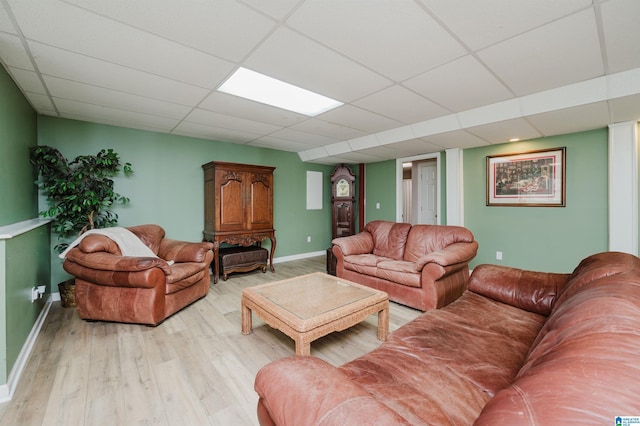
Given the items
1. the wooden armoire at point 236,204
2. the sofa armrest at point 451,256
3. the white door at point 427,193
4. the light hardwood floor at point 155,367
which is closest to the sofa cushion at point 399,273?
the sofa armrest at point 451,256

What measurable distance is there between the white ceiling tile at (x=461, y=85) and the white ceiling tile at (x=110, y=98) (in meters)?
2.52

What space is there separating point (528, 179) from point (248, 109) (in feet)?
12.9

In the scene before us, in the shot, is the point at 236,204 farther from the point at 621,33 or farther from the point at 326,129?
the point at 621,33

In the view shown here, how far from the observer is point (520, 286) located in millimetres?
1858

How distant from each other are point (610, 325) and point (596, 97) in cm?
257

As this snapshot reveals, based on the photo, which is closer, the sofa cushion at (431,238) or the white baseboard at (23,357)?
the white baseboard at (23,357)

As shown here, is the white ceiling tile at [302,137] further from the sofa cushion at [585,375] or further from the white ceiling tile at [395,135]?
the sofa cushion at [585,375]

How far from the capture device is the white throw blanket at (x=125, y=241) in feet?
9.08

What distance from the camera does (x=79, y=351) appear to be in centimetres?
205

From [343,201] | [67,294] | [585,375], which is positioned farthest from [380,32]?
[343,201]

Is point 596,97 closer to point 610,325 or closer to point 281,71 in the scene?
point 610,325

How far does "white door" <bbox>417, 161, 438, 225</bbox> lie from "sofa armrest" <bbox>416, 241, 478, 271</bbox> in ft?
7.71

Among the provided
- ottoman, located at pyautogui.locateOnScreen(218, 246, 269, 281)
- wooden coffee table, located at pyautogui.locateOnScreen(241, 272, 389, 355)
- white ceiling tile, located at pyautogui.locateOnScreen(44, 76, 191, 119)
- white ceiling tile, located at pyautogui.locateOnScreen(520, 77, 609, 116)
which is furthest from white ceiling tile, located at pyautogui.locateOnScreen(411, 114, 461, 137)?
ottoman, located at pyautogui.locateOnScreen(218, 246, 269, 281)

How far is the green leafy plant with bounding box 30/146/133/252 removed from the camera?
111 inches
